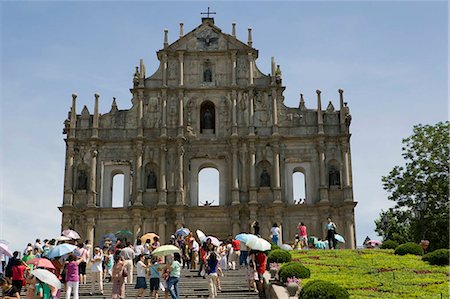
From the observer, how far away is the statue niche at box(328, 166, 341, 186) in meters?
40.6

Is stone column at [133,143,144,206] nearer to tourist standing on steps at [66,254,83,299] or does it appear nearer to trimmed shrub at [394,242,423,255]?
trimmed shrub at [394,242,423,255]

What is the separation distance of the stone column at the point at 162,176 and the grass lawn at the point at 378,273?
531 inches

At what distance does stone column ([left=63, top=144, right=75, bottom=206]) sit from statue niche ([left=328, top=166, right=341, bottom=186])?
57.0 ft

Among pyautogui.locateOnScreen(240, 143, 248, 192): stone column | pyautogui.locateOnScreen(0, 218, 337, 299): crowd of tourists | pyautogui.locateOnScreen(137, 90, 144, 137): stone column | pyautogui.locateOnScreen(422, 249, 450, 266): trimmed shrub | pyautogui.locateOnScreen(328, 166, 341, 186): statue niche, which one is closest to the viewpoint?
pyautogui.locateOnScreen(0, 218, 337, 299): crowd of tourists

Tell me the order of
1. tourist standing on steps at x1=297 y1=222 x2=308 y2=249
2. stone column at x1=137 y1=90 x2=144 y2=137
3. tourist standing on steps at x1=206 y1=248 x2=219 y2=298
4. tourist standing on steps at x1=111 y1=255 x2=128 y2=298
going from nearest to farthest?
1. tourist standing on steps at x1=111 y1=255 x2=128 y2=298
2. tourist standing on steps at x1=206 y1=248 x2=219 y2=298
3. tourist standing on steps at x1=297 y1=222 x2=308 y2=249
4. stone column at x1=137 y1=90 x2=144 y2=137

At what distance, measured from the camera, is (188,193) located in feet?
133

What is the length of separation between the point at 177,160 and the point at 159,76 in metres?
6.63

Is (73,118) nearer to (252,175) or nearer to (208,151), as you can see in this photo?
(208,151)

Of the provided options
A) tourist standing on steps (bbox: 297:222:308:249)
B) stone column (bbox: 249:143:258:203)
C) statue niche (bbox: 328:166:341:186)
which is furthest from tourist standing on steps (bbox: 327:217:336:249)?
statue niche (bbox: 328:166:341:186)

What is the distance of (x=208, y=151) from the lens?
41594 millimetres

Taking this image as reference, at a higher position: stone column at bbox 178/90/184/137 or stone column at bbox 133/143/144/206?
stone column at bbox 178/90/184/137

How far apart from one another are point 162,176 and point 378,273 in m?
20.7

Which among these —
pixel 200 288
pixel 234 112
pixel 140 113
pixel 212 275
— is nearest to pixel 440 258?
pixel 200 288

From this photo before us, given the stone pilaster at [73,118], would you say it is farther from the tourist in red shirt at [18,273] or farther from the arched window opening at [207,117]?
the tourist in red shirt at [18,273]
